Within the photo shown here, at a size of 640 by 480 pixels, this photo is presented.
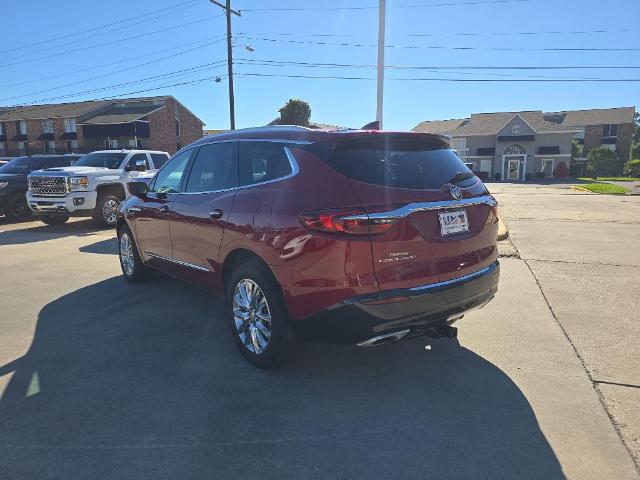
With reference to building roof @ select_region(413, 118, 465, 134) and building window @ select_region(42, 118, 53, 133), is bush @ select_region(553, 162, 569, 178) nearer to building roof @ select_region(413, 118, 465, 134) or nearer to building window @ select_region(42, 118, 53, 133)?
building roof @ select_region(413, 118, 465, 134)

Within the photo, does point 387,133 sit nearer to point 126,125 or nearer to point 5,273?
point 5,273

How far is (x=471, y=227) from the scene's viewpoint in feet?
10.9

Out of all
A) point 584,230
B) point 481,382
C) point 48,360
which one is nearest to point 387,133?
point 481,382

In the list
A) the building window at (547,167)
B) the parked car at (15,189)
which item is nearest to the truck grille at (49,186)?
the parked car at (15,189)

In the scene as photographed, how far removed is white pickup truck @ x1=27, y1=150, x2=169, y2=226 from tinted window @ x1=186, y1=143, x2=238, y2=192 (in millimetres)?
7805

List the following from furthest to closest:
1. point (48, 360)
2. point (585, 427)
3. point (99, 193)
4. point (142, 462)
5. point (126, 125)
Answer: point (126, 125)
point (99, 193)
point (48, 360)
point (585, 427)
point (142, 462)

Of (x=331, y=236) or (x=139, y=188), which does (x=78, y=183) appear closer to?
(x=139, y=188)

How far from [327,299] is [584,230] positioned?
30.2ft

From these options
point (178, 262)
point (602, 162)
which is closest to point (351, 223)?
point (178, 262)

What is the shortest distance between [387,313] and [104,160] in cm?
1164

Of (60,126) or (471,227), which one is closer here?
(471,227)

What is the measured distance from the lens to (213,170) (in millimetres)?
4172

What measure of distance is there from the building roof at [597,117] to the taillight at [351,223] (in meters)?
70.6

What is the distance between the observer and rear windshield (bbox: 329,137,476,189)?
304 centimetres
